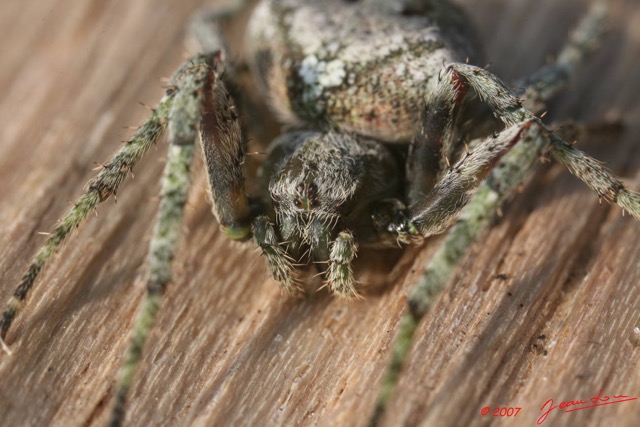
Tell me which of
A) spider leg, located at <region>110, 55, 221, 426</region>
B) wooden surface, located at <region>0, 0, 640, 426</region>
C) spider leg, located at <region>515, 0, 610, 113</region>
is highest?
spider leg, located at <region>515, 0, 610, 113</region>

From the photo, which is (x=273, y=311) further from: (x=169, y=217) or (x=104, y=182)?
(x=104, y=182)

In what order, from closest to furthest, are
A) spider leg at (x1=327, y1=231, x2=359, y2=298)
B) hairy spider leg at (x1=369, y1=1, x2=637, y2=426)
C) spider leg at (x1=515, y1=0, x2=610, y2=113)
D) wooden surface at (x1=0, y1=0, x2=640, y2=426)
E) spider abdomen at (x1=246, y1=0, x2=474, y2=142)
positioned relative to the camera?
1. hairy spider leg at (x1=369, y1=1, x2=637, y2=426)
2. wooden surface at (x1=0, y1=0, x2=640, y2=426)
3. spider leg at (x1=327, y1=231, x2=359, y2=298)
4. spider abdomen at (x1=246, y1=0, x2=474, y2=142)
5. spider leg at (x1=515, y1=0, x2=610, y2=113)

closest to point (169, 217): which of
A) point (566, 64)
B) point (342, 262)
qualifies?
point (342, 262)

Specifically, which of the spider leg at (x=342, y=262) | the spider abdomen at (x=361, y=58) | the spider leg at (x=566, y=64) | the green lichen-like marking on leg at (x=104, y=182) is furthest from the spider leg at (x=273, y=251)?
the spider leg at (x=566, y=64)

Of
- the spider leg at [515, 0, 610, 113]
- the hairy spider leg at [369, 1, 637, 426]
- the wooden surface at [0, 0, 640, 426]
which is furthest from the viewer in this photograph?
the spider leg at [515, 0, 610, 113]

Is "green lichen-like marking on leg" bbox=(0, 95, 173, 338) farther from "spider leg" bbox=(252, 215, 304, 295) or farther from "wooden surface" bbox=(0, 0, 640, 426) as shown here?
"spider leg" bbox=(252, 215, 304, 295)

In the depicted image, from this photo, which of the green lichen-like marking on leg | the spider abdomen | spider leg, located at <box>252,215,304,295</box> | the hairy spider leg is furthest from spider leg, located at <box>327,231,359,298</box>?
the green lichen-like marking on leg

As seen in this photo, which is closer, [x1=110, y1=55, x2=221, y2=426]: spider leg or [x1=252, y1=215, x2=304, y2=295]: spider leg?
[x1=110, y1=55, x2=221, y2=426]: spider leg
